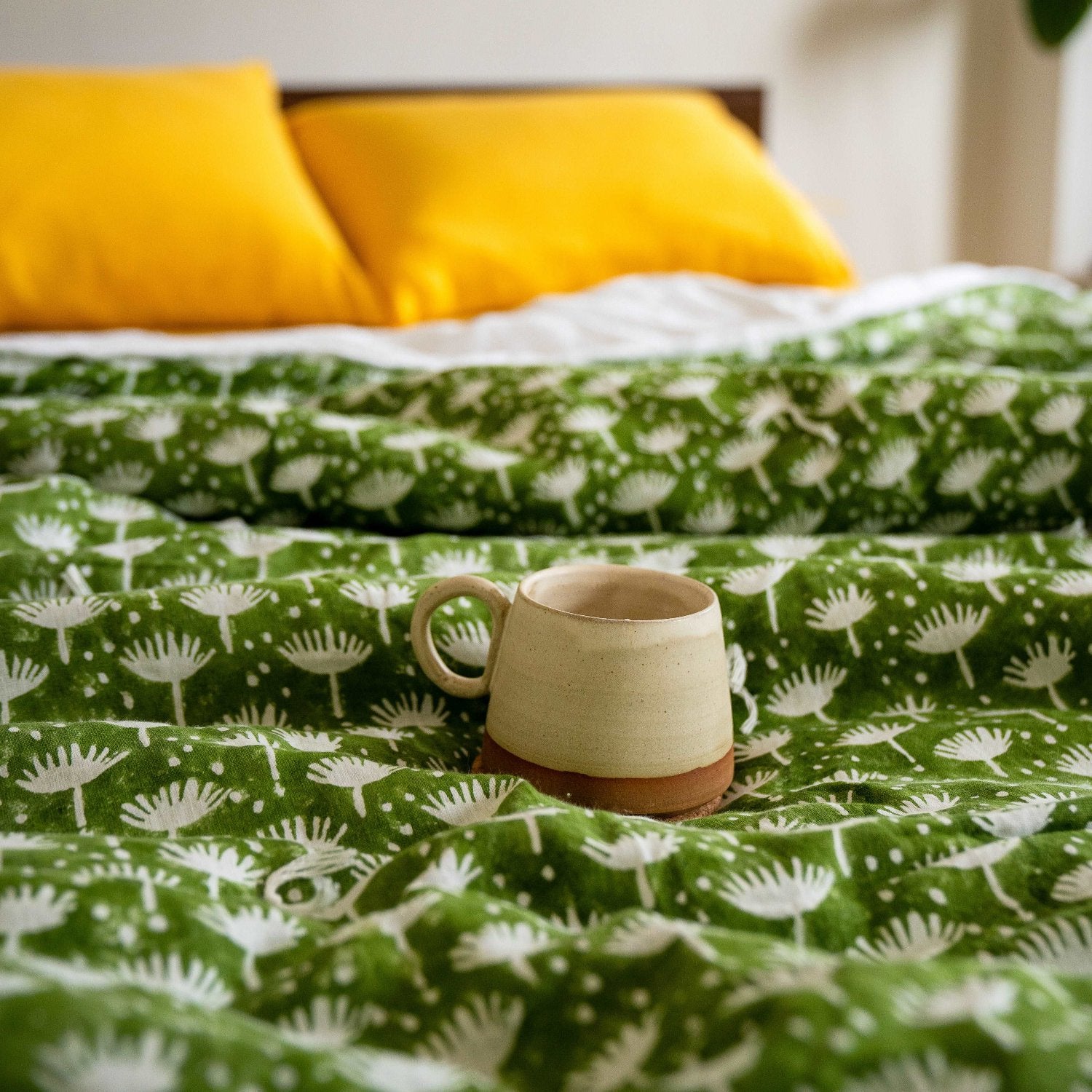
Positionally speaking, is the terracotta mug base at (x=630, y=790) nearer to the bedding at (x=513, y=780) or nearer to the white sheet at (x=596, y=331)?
the bedding at (x=513, y=780)

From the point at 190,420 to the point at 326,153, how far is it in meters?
0.94

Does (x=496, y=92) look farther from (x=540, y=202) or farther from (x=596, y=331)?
(x=596, y=331)

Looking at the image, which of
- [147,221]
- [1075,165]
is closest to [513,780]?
[147,221]

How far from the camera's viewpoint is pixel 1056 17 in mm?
2137

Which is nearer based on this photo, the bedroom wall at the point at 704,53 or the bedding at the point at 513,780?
the bedding at the point at 513,780

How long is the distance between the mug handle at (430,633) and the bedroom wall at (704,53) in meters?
1.77

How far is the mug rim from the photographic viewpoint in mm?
476

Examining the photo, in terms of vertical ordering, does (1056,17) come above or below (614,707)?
above

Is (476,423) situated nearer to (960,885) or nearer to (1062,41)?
(960,885)

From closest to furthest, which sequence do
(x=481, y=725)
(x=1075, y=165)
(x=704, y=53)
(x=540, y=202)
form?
(x=481, y=725), (x=540, y=202), (x=704, y=53), (x=1075, y=165)

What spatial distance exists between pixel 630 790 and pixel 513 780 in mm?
51

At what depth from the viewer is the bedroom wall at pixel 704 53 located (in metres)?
1.96

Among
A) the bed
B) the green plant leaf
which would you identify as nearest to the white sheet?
the bed

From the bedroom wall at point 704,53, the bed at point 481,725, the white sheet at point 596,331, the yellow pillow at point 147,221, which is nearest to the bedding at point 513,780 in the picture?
the bed at point 481,725
